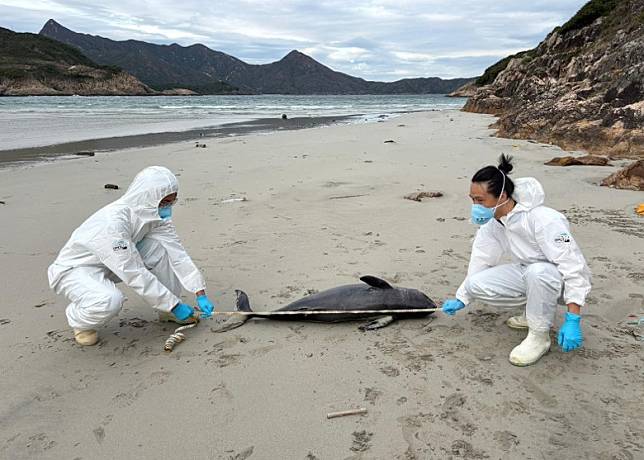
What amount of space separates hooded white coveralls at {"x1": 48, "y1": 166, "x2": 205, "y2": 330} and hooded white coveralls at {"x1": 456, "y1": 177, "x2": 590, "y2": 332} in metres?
2.26

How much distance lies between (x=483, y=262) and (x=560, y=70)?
23497 millimetres

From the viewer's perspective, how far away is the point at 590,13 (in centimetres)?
2764

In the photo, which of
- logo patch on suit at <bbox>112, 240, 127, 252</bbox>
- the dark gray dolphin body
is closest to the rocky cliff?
logo patch on suit at <bbox>112, 240, 127, 252</bbox>

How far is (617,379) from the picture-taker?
2943mm

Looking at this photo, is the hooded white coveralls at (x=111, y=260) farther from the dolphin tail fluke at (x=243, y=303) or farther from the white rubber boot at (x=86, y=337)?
the dolphin tail fluke at (x=243, y=303)

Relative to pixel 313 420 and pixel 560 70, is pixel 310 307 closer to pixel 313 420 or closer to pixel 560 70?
pixel 313 420

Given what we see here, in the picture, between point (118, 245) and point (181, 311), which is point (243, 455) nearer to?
point (181, 311)

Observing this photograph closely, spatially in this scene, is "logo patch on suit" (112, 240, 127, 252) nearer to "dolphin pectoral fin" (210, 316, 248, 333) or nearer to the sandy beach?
the sandy beach

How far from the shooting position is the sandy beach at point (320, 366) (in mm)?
2523

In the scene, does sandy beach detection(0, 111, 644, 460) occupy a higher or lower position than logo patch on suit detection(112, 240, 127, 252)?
lower

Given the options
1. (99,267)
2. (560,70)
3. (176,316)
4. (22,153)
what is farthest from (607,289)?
(560,70)

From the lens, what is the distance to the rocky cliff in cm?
8981

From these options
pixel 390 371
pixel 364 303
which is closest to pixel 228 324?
pixel 364 303

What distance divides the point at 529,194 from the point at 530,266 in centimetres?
46
